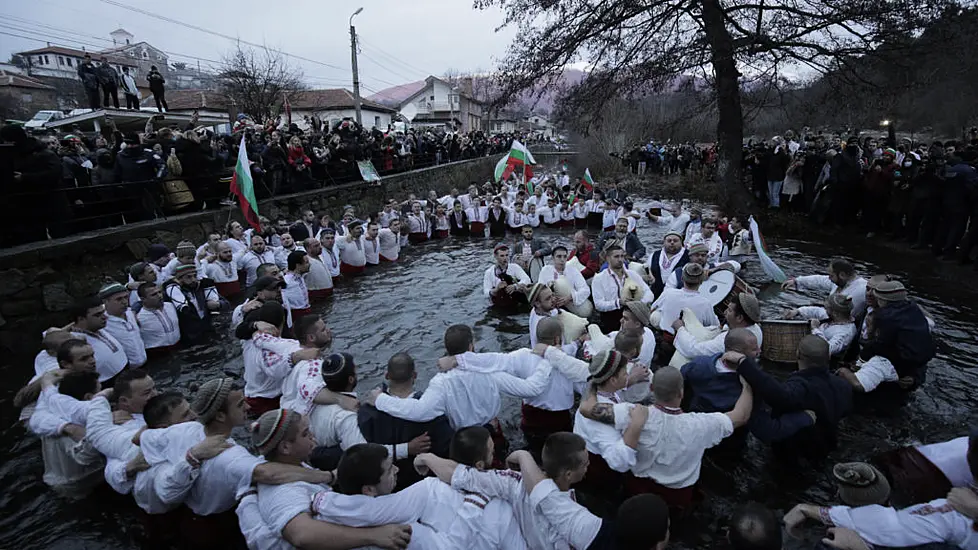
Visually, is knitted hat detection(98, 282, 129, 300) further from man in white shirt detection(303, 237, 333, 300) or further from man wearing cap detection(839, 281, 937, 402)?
man wearing cap detection(839, 281, 937, 402)

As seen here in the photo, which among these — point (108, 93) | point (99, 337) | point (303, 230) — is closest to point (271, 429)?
point (99, 337)

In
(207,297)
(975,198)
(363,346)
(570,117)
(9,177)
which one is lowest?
(363,346)

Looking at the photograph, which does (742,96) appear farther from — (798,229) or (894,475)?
(894,475)

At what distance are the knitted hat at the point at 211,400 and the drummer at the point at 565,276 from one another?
5.15 metres

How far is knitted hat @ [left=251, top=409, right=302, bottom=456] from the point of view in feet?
9.04

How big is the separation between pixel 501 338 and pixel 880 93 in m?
13.6

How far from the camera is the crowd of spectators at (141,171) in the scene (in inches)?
309

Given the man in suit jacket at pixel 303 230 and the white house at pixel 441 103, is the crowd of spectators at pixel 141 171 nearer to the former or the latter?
the man in suit jacket at pixel 303 230

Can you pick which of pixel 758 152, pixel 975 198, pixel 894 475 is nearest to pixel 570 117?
pixel 758 152

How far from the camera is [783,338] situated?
575 centimetres

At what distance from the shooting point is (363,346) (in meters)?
7.76

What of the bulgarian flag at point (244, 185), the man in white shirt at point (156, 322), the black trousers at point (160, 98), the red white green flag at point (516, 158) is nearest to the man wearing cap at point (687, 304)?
the man in white shirt at point (156, 322)

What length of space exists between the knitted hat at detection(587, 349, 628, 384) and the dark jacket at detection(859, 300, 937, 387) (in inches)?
119

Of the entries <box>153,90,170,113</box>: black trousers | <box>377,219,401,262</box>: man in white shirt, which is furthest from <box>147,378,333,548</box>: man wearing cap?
<box>153,90,170,113</box>: black trousers
